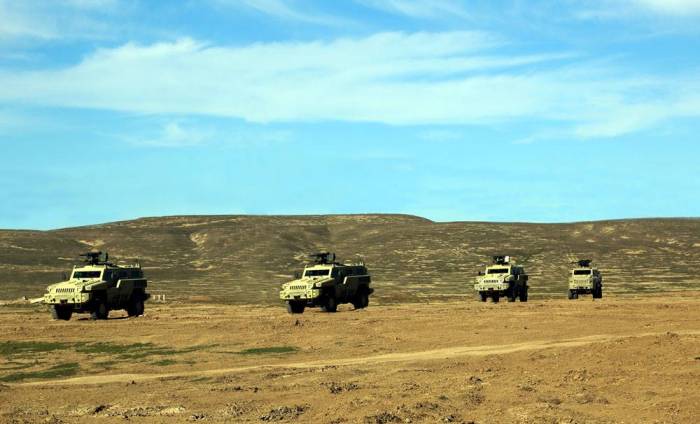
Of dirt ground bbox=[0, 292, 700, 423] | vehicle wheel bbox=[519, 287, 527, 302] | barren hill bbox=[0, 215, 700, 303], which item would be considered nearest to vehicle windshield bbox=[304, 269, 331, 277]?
dirt ground bbox=[0, 292, 700, 423]

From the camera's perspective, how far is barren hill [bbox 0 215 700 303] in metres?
71.2

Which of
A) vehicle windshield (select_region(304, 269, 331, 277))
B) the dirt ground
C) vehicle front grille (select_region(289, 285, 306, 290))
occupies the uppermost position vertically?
vehicle windshield (select_region(304, 269, 331, 277))

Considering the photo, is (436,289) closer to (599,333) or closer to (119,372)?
(599,333)

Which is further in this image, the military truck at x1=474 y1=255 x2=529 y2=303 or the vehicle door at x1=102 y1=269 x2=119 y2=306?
the military truck at x1=474 y1=255 x2=529 y2=303

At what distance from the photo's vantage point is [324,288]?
3959 cm

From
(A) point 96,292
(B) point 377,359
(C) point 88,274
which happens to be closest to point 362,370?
(B) point 377,359

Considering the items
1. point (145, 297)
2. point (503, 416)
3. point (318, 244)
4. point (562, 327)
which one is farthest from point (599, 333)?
point (318, 244)

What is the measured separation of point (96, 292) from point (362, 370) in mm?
19643

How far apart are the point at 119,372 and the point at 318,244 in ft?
270

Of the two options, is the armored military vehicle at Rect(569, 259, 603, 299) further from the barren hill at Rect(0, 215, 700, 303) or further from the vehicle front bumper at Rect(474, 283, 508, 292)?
the barren hill at Rect(0, 215, 700, 303)

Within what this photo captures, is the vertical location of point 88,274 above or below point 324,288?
above

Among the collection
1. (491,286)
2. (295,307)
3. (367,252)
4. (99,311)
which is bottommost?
(99,311)

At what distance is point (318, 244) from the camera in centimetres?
10481

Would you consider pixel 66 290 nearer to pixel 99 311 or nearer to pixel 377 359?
pixel 99 311
